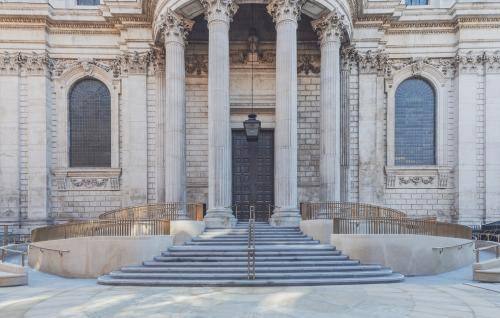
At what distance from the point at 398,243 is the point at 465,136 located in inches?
497

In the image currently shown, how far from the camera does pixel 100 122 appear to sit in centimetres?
2633

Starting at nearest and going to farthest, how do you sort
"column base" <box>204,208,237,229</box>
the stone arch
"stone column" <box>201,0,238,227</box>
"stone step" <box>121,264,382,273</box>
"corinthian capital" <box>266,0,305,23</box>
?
"stone step" <box>121,264,382,273</box> < "column base" <box>204,208,237,229</box> < "stone column" <box>201,0,238,227</box> < "corinthian capital" <box>266,0,305,23</box> < the stone arch

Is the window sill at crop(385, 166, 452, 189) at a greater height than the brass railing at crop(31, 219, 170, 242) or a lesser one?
greater

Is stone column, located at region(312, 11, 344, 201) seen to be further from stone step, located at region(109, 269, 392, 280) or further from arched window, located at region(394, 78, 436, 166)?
stone step, located at region(109, 269, 392, 280)

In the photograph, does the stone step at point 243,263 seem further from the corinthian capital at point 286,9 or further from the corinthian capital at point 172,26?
the corinthian capital at point 172,26

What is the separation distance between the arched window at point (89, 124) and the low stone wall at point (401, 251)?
50.8ft

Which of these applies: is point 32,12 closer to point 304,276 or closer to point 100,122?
point 100,122

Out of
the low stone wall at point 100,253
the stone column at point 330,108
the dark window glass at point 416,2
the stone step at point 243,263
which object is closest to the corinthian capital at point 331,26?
the stone column at point 330,108

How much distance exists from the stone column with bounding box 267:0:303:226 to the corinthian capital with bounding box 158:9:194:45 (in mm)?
4540

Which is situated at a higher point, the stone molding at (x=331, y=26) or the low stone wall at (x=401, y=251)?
the stone molding at (x=331, y=26)

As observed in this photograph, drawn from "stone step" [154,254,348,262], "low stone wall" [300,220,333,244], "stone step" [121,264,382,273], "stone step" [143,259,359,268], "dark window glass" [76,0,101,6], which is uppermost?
"dark window glass" [76,0,101,6]

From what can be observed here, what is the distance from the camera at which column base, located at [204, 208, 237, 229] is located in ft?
62.4

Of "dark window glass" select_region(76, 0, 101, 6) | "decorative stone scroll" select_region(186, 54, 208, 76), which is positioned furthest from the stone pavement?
"dark window glass" select_region(76, 0, 101, 6)

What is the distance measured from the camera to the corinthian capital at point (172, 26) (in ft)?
70.4
